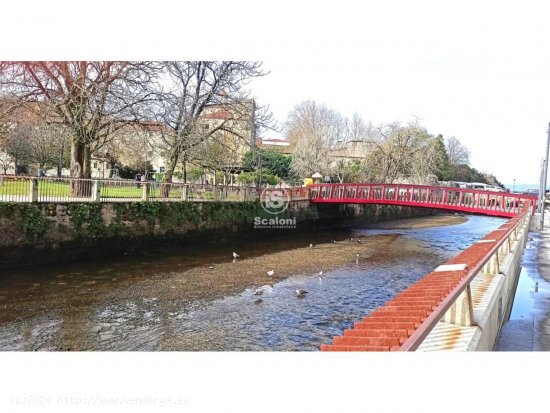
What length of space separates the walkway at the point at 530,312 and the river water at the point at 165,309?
2.31 meters

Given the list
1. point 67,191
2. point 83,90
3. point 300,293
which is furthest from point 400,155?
point 300,293

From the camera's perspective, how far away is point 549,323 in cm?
596

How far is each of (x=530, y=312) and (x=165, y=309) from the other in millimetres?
5467

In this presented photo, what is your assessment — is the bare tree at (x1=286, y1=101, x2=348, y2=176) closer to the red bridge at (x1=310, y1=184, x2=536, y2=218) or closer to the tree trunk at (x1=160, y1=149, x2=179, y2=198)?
the red bridge at (x1=310, y1=184, x2=536, y2=218)

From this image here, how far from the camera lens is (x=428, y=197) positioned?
733 inches

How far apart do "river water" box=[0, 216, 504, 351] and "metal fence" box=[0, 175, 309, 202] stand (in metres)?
1.74

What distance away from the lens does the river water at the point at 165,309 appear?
656 cm

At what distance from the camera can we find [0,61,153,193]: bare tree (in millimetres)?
13995

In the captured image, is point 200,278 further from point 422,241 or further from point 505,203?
point 505,203

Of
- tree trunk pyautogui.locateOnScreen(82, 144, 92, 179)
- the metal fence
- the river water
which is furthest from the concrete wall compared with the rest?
tree trunk pyautogui.locateOnScreen(82, 144, 92, 179)

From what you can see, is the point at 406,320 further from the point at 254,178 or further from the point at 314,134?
the point at 314,134

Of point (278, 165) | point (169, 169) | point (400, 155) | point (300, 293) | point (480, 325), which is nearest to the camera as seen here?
point (480, 325)

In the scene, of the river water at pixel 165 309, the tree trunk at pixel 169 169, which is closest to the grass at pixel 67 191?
the tree trunk at pixel 169 169
